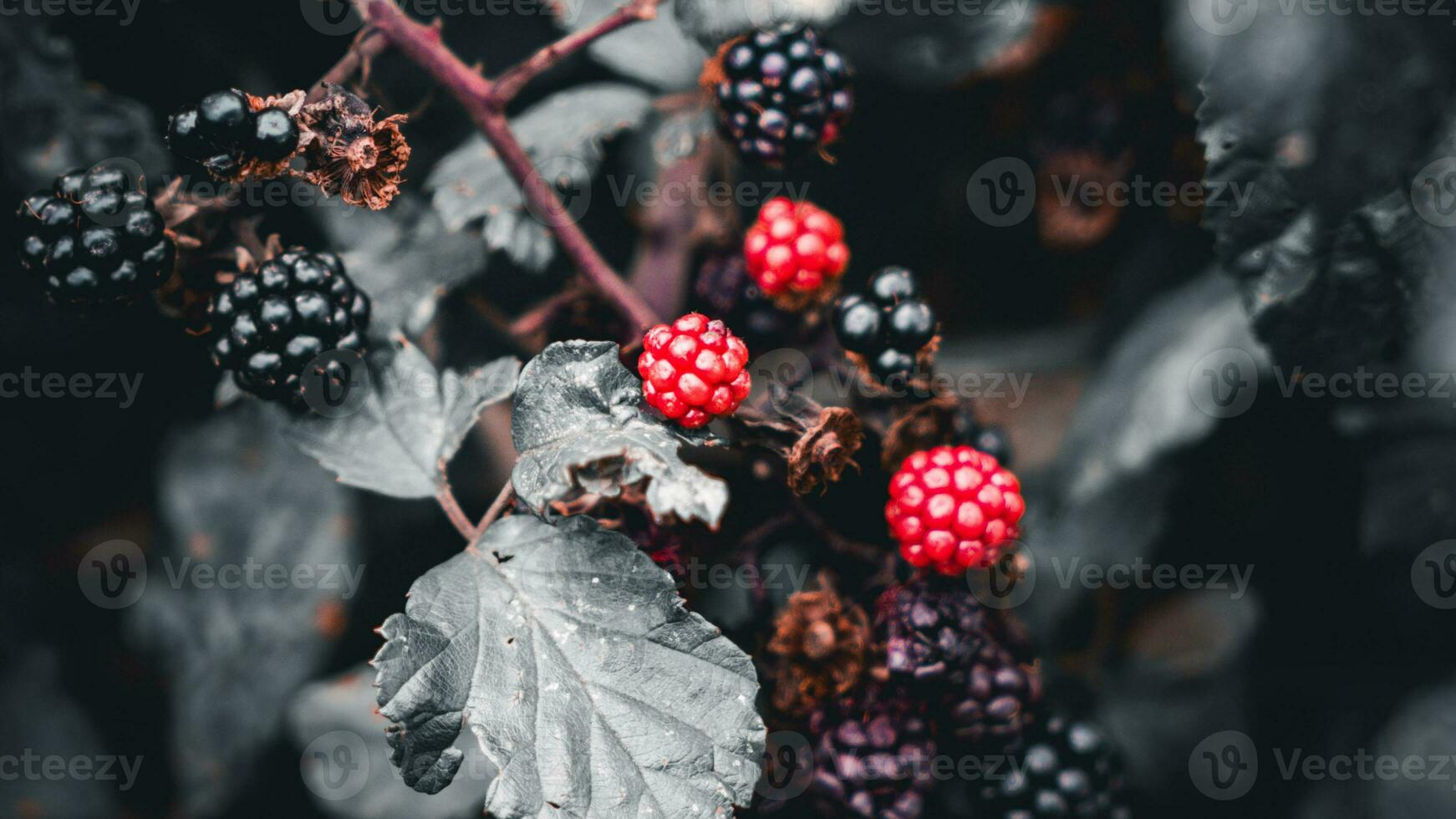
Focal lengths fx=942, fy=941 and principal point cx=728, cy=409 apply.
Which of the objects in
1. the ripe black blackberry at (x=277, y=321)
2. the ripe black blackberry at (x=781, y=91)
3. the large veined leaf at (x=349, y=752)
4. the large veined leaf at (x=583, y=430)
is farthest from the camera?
the large veined leaf at (x=349, y=752)

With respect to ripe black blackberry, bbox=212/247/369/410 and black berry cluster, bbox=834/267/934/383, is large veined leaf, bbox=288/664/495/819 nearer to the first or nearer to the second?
ripe black blackberry, bbox=212/247/369/410

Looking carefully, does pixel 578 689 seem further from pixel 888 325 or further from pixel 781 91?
pixel 781 91

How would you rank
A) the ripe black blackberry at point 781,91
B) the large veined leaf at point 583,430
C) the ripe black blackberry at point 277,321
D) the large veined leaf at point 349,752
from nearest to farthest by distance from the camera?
the large veined leaf at point 583,430, the ripe black blackberry at point 277,321, the ripe black blackberry at point 781,91, the large veined leaf at point 349,752

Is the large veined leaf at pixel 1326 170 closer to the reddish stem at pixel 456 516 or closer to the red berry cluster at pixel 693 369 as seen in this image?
the red berry cluster at pixel 693 369

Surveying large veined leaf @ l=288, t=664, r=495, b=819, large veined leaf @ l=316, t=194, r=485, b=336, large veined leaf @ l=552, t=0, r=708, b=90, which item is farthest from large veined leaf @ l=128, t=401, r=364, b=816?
large veined leaf @ l=552, t=0, r=708, b=90

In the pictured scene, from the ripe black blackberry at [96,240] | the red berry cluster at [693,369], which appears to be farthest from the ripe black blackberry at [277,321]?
the red berry cluster at [693,369]

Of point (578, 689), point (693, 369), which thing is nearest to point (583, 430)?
point (693, 369)
